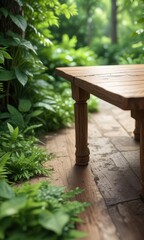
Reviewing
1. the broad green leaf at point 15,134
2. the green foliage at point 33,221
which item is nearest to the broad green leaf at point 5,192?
the green foliage at point 33,221

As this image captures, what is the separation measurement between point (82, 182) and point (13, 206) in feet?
2.97

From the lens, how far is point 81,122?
7.96 ft

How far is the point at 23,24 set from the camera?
2846mm

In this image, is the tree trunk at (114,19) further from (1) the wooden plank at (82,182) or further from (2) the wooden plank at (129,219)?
(2) the wooden plank at (129,219)

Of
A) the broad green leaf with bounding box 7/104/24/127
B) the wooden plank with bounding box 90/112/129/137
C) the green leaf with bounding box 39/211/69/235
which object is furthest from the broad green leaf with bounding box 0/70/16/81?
the green leaf with bounding box 39/211/69/235

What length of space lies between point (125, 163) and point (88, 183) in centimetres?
53

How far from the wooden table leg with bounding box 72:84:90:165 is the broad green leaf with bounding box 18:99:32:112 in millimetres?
929

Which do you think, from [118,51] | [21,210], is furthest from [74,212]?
[118,51]

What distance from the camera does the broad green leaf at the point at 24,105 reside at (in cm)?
317

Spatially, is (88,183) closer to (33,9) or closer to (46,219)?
(46,219)

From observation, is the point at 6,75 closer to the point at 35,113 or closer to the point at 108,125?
the point at 35,113

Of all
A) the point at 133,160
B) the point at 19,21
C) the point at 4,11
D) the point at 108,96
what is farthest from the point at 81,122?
the point at 4,11

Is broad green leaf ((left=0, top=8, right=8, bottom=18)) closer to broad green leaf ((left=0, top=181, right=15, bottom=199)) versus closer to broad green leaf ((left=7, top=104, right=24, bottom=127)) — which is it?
broad green leaf ((left=7, top=104, right=24, bottom=127))

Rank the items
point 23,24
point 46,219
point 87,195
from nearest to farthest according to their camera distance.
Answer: point 46,219 < point 87,195 < point 23,24
